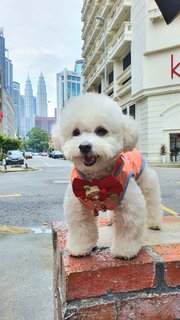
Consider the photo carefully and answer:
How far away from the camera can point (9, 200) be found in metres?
8.56

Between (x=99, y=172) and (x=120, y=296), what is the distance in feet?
1.80

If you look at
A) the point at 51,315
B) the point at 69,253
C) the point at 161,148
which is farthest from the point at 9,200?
the point at 161,148

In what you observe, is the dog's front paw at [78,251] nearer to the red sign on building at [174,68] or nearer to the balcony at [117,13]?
the red sign on building at [174,68]

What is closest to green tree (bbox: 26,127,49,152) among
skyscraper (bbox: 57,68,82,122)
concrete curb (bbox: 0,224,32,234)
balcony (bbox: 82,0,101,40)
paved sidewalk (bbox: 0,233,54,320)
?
skyscraper (bbox: 57,68,82,122)

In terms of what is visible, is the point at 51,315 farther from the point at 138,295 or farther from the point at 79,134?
the point at 79,134

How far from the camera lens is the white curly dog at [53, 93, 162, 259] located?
1629mm

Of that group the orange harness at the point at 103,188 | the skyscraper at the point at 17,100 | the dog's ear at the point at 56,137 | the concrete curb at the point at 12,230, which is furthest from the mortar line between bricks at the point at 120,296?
the skyscraper at the point at 17,100

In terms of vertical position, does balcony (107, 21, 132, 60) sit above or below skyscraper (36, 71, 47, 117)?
below

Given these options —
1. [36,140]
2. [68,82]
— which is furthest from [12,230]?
[36,140]

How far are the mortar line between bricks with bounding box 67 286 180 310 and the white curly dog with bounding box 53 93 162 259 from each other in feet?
0.55

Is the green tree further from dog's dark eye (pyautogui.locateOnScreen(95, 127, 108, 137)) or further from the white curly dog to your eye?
dog's dark eye (pyautogui.locateOnScreen(95, 127, 108, 137))

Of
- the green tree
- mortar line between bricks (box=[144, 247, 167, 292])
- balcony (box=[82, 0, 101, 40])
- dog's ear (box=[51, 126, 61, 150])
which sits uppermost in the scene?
balcony (box=[82, 0, 101, 40])

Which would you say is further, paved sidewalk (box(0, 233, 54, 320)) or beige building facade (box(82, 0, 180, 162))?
beige building facade (box(82, 0, 180, 162))

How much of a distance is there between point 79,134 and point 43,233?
363cm
